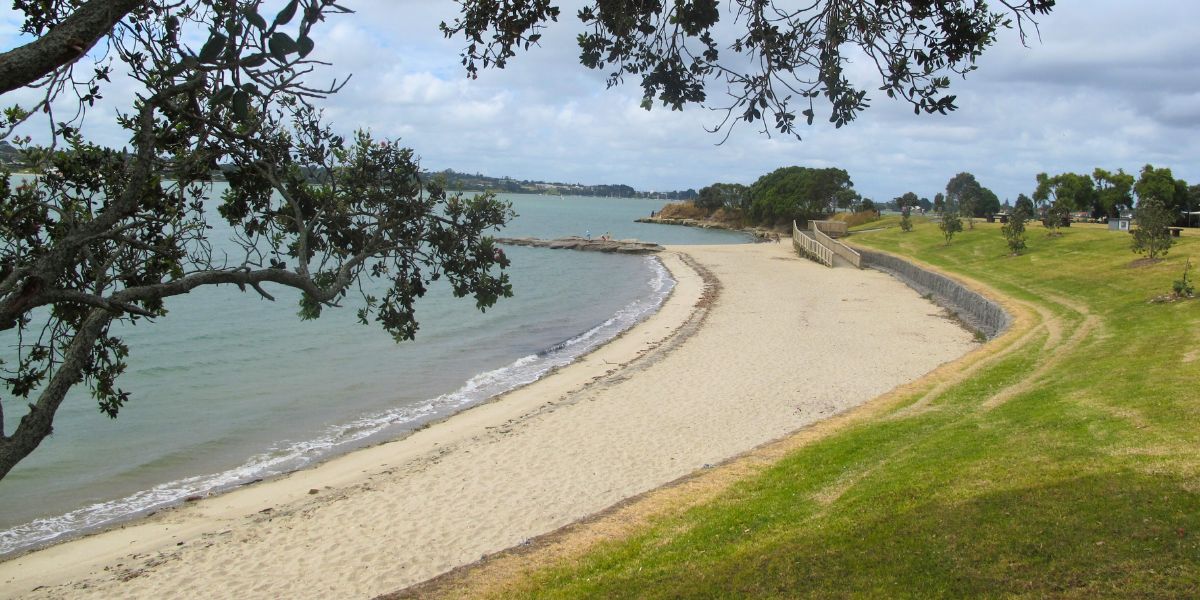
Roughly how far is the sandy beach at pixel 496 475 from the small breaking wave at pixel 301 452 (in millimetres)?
670

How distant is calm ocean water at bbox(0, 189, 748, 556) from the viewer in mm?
15125

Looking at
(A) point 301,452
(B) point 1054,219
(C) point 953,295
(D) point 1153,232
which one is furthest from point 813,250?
(A) point 301,452

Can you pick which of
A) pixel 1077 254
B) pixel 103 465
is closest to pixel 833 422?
pixel 103 465

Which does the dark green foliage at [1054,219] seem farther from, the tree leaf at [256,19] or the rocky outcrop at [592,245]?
the tree leaf at [256,19]

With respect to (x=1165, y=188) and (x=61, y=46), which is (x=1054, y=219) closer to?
(x=1165, y=188)

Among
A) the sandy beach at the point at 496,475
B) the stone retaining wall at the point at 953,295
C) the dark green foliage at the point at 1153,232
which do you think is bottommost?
the sandy beach at the point at 496,475

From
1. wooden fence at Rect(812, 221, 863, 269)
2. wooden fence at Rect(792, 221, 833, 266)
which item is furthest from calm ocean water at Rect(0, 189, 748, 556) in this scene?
wooden fence at Rect(792, 221, 833, 266)

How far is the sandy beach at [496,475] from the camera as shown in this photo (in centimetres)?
1082

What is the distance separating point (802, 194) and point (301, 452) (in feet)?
315

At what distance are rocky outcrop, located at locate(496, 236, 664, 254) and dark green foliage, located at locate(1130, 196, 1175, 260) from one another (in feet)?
177

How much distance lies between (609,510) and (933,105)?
246 inches

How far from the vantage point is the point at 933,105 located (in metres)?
7.30

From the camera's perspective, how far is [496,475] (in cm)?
1436

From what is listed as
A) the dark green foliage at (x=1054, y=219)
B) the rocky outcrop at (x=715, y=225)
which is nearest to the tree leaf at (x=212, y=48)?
the dark green foliage at (x=1054, y=219)
